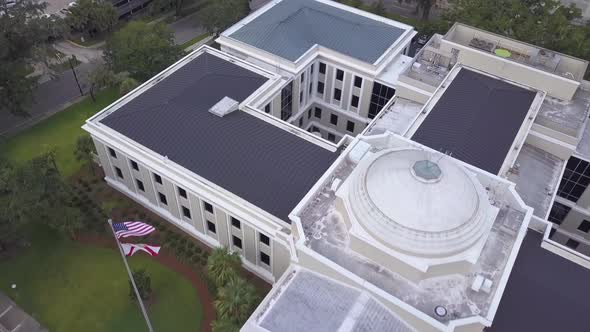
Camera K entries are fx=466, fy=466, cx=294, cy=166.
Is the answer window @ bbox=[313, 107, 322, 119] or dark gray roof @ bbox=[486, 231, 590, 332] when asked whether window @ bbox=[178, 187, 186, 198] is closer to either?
window @ bbox=[313, 107, 322, 119]

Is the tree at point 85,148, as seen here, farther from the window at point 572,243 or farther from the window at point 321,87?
the window at point 572,243

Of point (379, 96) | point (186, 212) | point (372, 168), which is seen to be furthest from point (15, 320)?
point (379, 96)

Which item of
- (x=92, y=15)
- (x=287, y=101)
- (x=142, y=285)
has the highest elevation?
(x=92, y=15)

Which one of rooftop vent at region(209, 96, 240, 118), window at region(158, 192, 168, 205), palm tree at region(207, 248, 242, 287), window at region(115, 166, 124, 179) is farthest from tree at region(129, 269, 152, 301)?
rooftop vent at region(209, 96, 240, 118)

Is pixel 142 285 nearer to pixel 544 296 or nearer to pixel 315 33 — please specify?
pixel 544 296

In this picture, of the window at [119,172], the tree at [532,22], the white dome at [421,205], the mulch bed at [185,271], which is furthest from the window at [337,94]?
the mulch bed at [185,271]

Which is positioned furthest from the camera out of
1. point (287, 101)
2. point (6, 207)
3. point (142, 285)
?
point (287, 101)

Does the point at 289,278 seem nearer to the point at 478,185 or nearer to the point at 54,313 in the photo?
the point at 478,185
